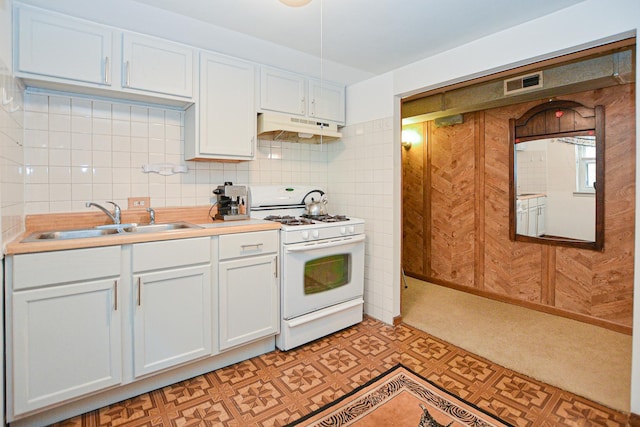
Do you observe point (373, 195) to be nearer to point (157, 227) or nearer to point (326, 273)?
point (326, 273)

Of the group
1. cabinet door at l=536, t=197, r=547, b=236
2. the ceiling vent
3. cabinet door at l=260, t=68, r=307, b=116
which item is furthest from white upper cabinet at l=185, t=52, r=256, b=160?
cabinet door at l=536, t=197, r=547, b=236

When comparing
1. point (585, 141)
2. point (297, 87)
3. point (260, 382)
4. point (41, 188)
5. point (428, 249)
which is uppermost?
point (297, 87)

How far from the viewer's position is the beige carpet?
2039 millimetres

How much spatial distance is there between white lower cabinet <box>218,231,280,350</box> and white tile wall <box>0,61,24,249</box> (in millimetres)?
1053

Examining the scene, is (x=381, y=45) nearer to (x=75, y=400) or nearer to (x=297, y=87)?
(x=297, y=87)

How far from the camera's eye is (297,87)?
9.25 ft

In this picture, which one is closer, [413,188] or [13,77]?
[13,77]

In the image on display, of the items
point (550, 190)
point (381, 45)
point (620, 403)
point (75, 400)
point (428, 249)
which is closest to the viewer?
point (75, 400)

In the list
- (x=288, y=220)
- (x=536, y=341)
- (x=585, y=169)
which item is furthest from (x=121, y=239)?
(x=585, y=169)

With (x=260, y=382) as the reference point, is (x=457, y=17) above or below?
above

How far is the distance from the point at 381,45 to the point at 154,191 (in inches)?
79.1

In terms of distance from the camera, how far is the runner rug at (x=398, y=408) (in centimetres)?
168

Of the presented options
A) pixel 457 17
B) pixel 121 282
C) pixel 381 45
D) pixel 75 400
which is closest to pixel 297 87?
pixel 381 45

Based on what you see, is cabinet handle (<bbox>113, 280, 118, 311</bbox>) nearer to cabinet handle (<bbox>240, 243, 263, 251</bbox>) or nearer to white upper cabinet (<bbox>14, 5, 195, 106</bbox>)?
cabinet handle (<bbox>240, 243, 263, 251</bbox>)
